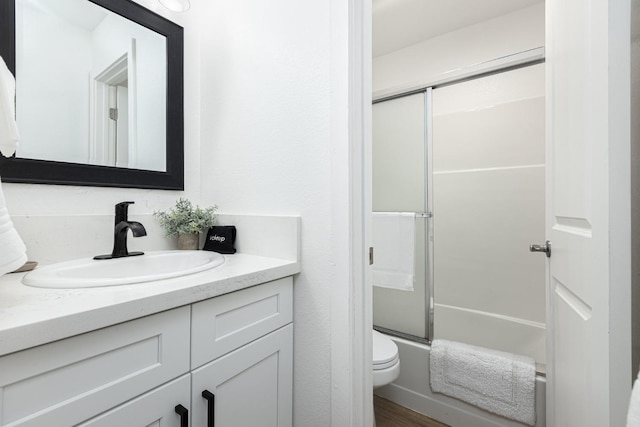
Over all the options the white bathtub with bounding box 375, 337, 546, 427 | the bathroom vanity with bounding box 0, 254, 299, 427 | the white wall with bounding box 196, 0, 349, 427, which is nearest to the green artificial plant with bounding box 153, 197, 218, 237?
the white wall with bounding box 196, 0, 349, 427

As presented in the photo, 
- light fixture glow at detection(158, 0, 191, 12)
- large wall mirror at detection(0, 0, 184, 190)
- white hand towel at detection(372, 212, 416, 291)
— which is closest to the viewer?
large wall mirror at detection(0, 0, 184, 190)

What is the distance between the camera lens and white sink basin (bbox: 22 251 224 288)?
2.06ft

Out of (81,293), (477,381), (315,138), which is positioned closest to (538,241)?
(477,381)

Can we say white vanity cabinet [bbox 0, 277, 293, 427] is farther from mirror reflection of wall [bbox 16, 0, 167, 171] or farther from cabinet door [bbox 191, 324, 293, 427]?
mirror reflection of wall [bbox 16, 0, 167, 171]

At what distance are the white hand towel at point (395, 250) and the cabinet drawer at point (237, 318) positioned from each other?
105 cm

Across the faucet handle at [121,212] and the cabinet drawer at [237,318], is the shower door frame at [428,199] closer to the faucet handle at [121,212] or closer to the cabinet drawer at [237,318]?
the cabinet drawer at [237,318]

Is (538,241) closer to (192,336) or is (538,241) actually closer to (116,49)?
(192,336)

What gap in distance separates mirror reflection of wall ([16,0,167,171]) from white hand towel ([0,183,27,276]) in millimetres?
522

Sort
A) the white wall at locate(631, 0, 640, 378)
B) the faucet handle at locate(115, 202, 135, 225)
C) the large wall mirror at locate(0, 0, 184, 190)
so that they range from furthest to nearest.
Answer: the faucet handle at locate(115, 202, 135, 225), the large wall mirror at locate(0, 0, 184, 190), the white wall at locate(631, 0, 640, 378)

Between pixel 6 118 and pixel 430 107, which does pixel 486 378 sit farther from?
pixel 6 118

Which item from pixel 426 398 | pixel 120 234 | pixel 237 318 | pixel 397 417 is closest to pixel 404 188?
pixel 426 398

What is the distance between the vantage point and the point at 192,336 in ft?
2.18

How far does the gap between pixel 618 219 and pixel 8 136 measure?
46.4 inches

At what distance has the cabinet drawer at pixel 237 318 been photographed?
68 cm
